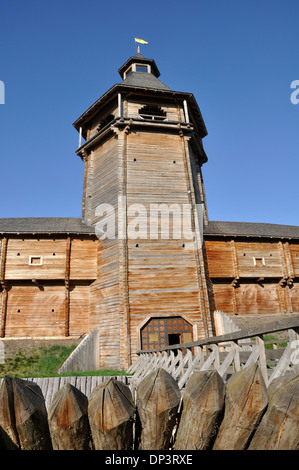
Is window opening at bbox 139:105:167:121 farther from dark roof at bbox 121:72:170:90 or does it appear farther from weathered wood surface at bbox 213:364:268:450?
weathered wood surface at bbox 213:364:268:450

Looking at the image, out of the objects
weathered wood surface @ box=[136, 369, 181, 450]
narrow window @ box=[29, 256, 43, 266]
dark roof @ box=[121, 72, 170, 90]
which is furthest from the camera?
dark roof @ box=[121, 72, 170, 90]

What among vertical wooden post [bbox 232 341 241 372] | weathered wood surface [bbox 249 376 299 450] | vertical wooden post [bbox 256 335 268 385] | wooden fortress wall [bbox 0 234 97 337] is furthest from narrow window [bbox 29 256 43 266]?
weathered wood surface [bbox 249 376 299 450]

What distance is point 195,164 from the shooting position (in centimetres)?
2830

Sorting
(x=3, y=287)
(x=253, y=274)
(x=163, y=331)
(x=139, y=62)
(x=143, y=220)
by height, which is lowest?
(x=163, y=331)

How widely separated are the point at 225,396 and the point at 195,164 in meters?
27.6

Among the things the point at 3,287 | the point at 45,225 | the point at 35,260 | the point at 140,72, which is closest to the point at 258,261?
the point at 45,225

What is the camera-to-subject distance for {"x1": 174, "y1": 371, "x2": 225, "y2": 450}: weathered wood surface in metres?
1.73

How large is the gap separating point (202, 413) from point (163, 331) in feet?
61.0

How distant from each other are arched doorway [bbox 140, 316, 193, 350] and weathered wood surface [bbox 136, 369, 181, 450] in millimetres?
18034

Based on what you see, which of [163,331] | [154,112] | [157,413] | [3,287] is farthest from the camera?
[154,112]

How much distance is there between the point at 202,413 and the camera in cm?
173

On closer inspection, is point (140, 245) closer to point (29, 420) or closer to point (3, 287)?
point (3, 287)

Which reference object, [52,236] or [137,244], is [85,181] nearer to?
[52,236]

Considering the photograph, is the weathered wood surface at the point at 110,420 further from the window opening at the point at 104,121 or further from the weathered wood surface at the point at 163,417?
the window opening at the point at 104,121
